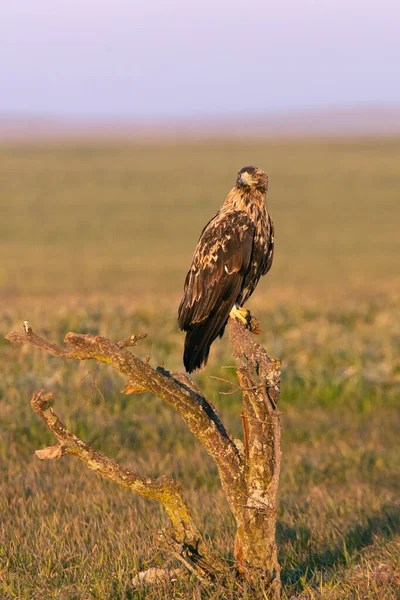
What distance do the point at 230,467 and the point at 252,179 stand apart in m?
2.04

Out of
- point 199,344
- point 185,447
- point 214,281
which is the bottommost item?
point 185,447

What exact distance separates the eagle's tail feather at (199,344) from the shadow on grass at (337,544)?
4.11 ft

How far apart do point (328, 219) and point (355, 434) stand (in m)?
37.7

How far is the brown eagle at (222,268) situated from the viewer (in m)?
5.82

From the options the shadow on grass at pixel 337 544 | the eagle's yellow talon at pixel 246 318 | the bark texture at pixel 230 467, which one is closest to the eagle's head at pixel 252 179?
the eagle's yellow talon at pixel 246 318


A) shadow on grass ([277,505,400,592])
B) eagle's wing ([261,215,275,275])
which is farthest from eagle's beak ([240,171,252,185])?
shadow on grass ([277,505,400,592])

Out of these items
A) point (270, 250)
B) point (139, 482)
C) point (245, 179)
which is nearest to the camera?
point (139, 482)

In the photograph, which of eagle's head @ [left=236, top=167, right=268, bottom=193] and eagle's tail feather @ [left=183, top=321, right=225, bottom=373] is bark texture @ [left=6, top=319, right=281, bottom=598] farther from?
eagle's head @ [left=236, top=167, right=268, bottom=193]

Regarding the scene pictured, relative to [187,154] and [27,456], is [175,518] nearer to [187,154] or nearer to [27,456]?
[27,456]

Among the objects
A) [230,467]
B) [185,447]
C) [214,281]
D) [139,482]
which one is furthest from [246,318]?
[185,447]

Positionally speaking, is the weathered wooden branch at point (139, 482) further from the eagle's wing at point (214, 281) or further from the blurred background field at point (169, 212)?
the blurred background field at point (169, 212)

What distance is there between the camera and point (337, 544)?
226 inches

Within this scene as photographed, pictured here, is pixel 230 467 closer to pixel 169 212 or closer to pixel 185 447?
pixel 185 447

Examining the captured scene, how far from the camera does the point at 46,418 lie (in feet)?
14.6
